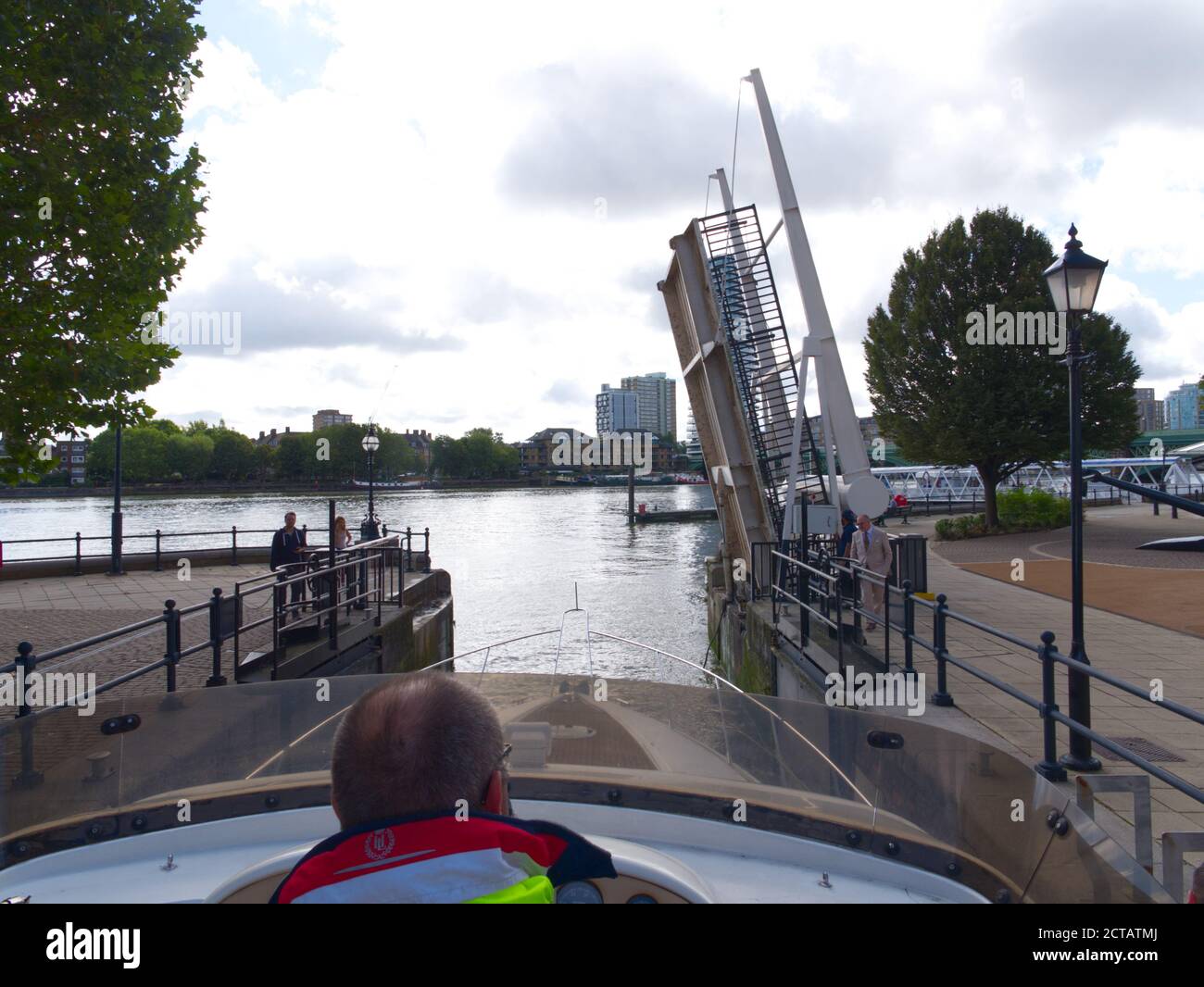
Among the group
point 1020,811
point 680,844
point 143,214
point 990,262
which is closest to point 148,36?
point 143,214

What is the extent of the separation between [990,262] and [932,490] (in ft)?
111

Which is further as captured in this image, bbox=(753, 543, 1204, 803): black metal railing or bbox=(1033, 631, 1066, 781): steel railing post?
bbox=(1033, 631, 1066, 781): steel railing post

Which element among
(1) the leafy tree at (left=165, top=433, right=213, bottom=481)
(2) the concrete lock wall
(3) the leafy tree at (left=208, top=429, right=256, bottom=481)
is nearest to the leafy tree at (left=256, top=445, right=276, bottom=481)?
(3) the leafy tree at (left=208, top=429, right=256, bottom=481)

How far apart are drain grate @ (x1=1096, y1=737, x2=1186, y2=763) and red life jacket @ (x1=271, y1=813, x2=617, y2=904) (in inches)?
234

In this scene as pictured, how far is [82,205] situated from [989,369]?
25820 millimetres

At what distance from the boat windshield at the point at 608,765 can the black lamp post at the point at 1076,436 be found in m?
3.95

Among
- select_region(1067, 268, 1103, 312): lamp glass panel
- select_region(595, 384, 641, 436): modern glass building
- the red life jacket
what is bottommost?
the red life jacket

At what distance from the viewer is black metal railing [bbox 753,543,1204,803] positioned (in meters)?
4.04

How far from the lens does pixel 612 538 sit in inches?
1893

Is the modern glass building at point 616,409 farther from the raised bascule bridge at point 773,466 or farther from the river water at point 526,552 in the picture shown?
the raised bascule bridge at point 773,466

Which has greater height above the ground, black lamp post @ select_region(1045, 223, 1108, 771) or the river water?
black lamp post @ select_region(1045, 223, 1108, 771)

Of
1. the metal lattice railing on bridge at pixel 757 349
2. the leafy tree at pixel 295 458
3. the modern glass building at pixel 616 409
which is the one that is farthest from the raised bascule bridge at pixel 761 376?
the modern glass building at pixel 616 409

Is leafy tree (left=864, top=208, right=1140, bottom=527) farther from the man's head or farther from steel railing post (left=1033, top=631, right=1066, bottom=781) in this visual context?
the man's head
